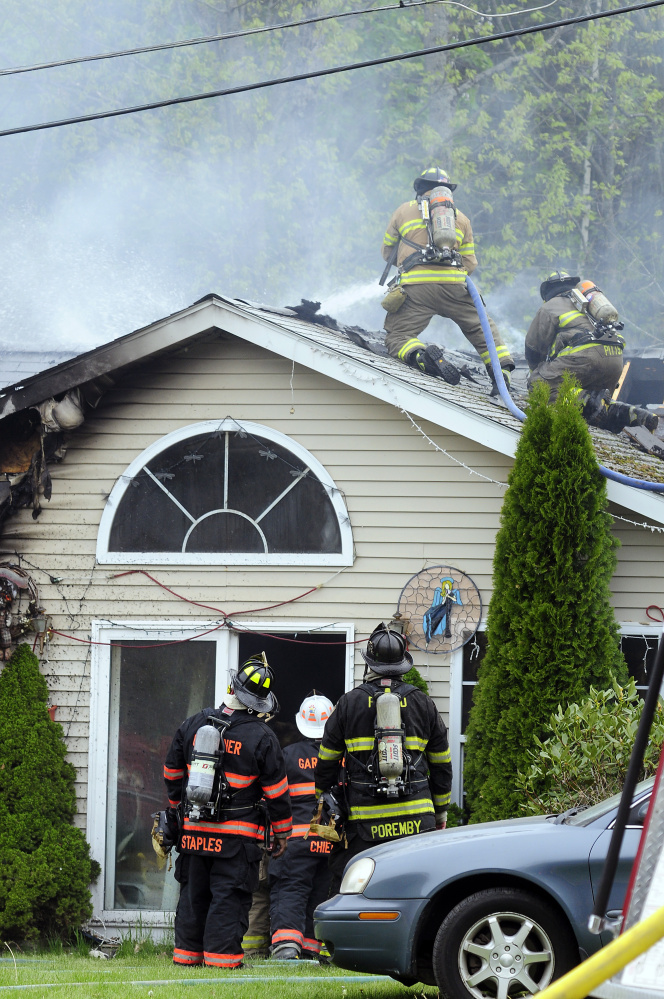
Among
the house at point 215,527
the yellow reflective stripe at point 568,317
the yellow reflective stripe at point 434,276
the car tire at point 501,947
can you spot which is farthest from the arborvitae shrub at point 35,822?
the yellow reflective stripe at point 568,317

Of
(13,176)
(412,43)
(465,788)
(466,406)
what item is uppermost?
(412,43)

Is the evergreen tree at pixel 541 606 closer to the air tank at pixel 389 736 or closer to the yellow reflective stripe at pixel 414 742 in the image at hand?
the yellow reflective stripe at pixel 414 742

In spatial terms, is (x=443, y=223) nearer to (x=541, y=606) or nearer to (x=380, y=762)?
(x=541, y=606)

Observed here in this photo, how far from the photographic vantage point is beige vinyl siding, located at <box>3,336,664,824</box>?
7.99 metres

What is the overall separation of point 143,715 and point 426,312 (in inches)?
184

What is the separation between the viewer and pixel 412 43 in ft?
106

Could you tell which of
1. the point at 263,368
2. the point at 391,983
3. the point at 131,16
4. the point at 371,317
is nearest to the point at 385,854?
the point at 391,983

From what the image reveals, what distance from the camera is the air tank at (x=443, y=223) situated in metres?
10.2

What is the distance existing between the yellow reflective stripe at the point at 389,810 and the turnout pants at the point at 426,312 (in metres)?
4.91

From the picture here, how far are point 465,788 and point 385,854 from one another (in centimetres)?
279

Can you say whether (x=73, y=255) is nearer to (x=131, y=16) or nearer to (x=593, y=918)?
(x=131, y=16)

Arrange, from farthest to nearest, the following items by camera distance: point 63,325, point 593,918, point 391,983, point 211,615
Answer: point 63,325
point 211,615
point 391,983
point 593,918

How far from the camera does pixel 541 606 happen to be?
23.6 ft

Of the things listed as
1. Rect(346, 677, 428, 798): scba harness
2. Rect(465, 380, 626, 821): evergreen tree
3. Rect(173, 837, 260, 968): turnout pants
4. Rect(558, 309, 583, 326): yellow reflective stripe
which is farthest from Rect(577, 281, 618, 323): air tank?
Rect(173, 837, 260, 968): turnout pants
